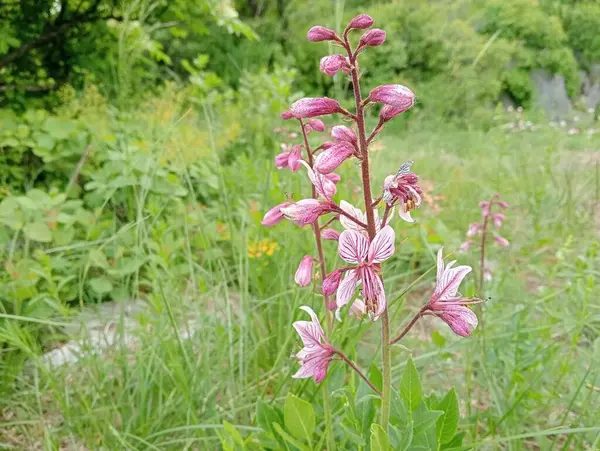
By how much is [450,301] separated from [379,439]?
0.87ft

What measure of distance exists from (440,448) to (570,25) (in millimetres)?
26551

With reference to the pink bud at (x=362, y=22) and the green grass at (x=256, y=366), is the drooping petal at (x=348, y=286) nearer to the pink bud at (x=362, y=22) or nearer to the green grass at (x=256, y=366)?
the green grass at (x=256, y=366)

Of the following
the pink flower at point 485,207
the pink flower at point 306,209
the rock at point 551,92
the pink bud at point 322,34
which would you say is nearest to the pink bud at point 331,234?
the pink flower at point 306,209

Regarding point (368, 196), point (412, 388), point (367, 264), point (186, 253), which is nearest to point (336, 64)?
point (368, 196)

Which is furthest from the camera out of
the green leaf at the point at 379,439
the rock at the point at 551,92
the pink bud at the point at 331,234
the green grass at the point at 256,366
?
the rock at the point at 551,92

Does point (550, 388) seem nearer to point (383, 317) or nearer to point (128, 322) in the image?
point (383, 317)

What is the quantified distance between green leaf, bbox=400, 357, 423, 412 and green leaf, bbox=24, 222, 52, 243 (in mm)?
1771

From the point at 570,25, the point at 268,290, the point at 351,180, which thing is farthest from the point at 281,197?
the point at 570,25

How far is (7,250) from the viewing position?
2.44 m

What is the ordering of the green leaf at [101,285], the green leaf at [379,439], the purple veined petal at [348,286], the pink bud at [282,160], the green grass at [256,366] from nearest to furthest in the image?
the green leaf at [379,439] < the purple veined petal at [348,286] < the pink bud at [282,160] < the green grass at [256,366] < the green leaf at [101,285]

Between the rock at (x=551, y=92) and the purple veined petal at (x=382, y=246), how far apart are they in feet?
71.7

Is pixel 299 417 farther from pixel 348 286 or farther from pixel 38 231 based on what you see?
pixel 38 231

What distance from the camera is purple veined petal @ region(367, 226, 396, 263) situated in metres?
0.87

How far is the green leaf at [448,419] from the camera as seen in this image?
3.28ft
